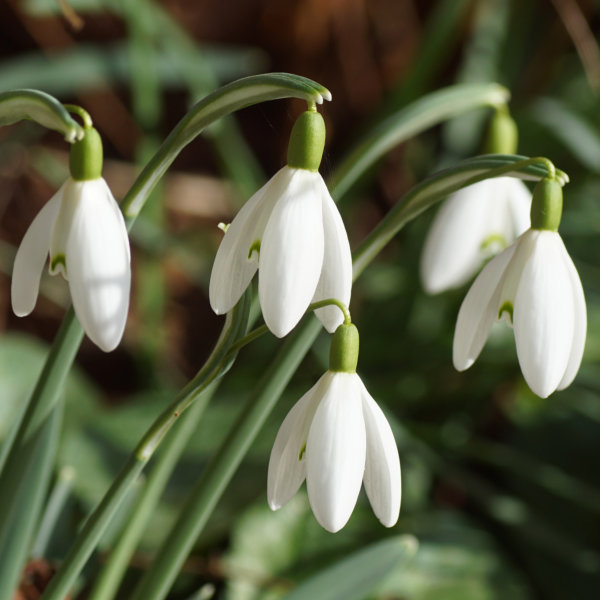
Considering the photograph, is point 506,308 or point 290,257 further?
point 506,308

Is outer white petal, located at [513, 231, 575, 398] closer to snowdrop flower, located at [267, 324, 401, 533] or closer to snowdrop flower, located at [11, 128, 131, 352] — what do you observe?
snowdrop flower, located at [267, 324, 401, 533]

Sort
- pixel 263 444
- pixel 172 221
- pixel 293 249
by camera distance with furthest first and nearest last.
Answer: pixel 172 221 → pixel 263 444 → pixel 293 249

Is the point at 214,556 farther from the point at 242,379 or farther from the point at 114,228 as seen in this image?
the point at 114,228

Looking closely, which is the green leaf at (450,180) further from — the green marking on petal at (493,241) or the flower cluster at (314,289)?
the green marking on petal at (493,241)

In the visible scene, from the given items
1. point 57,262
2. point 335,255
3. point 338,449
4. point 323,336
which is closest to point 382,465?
point 338,449

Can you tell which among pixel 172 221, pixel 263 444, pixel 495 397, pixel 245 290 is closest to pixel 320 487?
pixel 245 290

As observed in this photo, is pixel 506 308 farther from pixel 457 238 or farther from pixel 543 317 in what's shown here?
pixel 457 238
